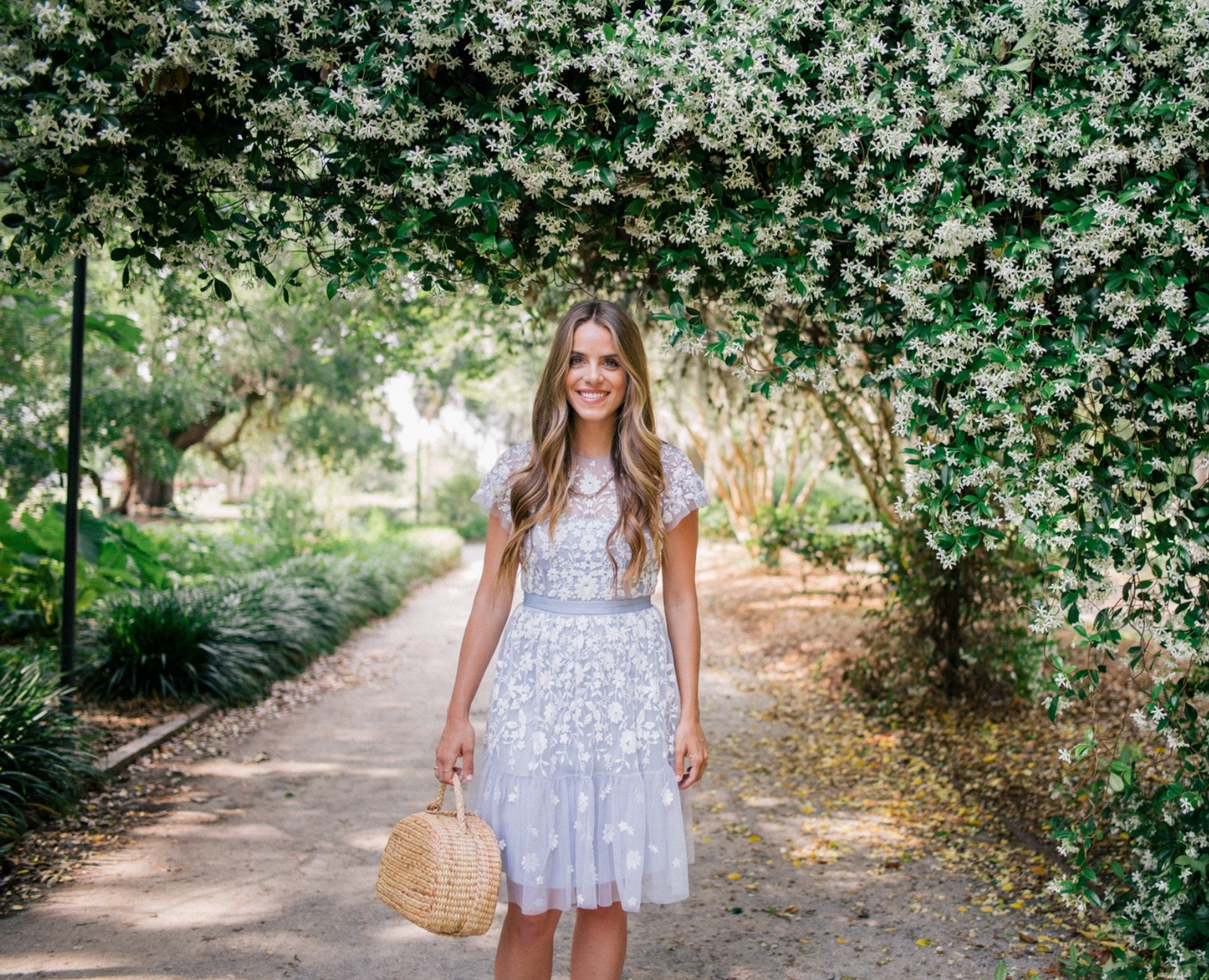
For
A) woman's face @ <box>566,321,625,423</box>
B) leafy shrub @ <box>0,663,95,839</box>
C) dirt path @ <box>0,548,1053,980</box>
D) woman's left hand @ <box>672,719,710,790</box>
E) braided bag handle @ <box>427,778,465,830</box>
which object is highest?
woman's face @ <box>566,321,625,423</box>

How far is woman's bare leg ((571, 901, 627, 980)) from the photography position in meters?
2.54

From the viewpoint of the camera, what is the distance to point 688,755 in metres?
2.58

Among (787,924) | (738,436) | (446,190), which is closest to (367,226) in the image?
(446,190)

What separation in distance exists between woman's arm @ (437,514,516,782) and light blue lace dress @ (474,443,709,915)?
0.06m

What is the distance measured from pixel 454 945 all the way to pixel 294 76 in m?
3.18

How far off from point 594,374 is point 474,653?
883 mm

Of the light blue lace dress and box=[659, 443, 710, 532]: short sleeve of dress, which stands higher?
box=[659, 443, 710, 532]: short sleeve of dress

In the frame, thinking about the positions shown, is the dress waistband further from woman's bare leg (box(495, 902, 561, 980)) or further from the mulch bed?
the mulch bed

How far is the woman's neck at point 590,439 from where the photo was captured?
2.72 meters

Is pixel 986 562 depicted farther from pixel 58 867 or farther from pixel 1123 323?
pixel 58 867

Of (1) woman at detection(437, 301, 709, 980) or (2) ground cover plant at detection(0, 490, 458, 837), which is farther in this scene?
(2) ground cover plant at detection(0, 490, 458, 837)

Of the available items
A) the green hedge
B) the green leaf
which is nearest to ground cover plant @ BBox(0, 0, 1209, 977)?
the green hedge

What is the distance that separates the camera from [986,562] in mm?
6094

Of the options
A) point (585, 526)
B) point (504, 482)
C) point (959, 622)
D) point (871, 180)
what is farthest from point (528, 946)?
point (959, 622)
